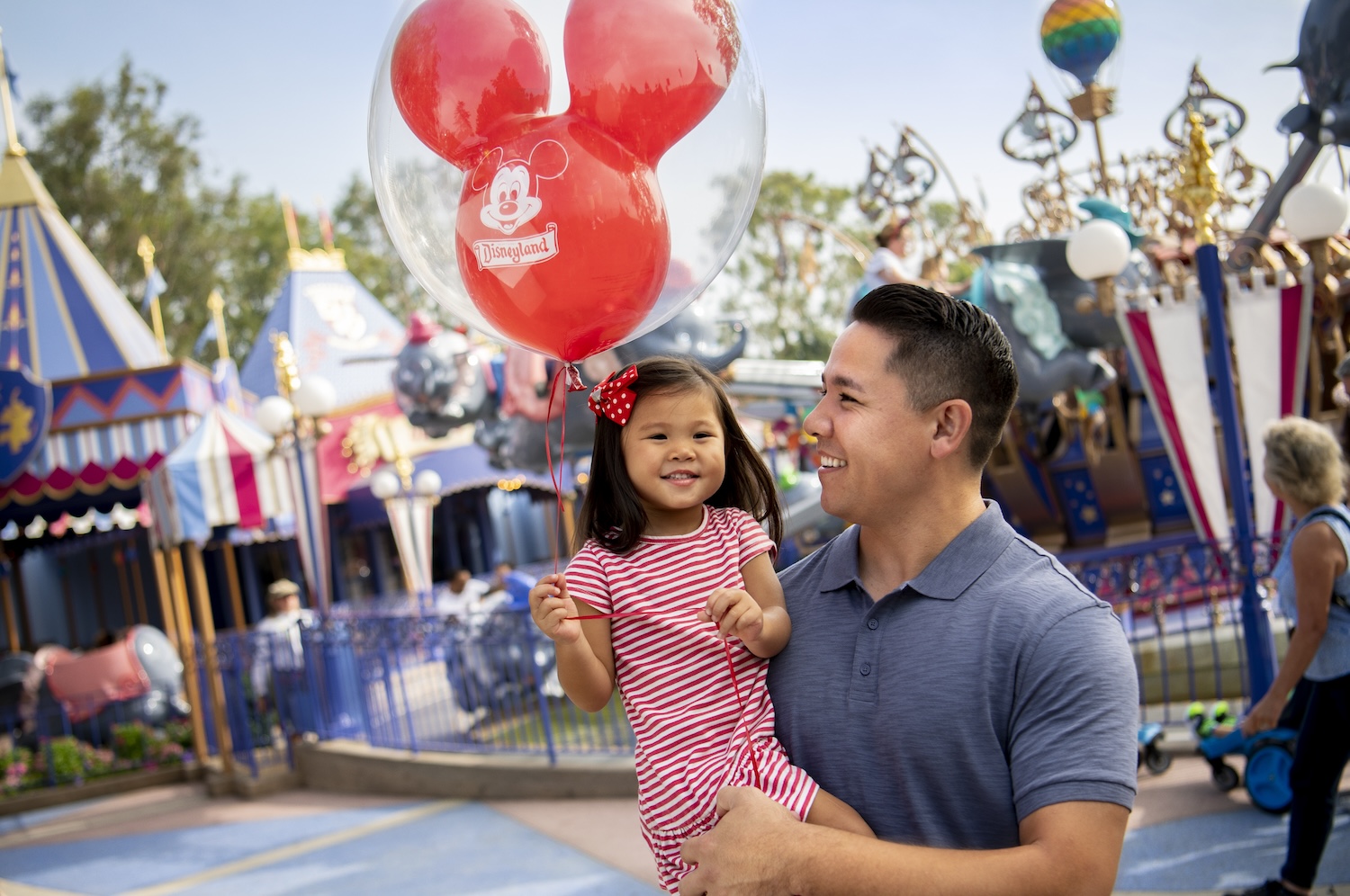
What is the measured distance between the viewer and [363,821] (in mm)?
6965

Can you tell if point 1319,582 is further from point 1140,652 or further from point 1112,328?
point 1112,328

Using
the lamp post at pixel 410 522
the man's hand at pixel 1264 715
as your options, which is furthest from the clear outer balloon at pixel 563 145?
the lamp post at pixel 410 522

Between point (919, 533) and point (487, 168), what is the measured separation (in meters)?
1.00

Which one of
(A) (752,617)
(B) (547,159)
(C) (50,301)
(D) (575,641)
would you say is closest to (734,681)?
(A) (752,617)

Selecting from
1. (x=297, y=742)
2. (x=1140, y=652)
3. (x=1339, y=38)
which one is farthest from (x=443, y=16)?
(x=297, y=742)

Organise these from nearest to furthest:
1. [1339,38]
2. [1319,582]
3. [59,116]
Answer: [1319,582] < [1339,38] < [59,116]

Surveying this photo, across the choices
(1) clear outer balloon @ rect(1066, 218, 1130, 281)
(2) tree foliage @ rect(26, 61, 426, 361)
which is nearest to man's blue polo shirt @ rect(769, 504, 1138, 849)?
(1) clear outer balloon @ rect(1066, 218, 1130, 281)

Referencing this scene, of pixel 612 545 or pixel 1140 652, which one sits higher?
pixel 612 545

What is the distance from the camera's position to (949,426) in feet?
5.33

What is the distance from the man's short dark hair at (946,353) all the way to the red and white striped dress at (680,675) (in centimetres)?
50

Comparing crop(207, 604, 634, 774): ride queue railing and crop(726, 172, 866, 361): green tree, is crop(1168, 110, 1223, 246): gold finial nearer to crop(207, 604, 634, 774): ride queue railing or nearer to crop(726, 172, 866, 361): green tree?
crop(207, 604, 634, 774): ride queue railing

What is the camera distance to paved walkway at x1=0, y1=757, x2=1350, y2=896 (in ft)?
14.3

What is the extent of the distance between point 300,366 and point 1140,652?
551 inches

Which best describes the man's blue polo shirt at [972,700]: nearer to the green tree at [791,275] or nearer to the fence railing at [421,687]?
the fence railing at [421,687]
